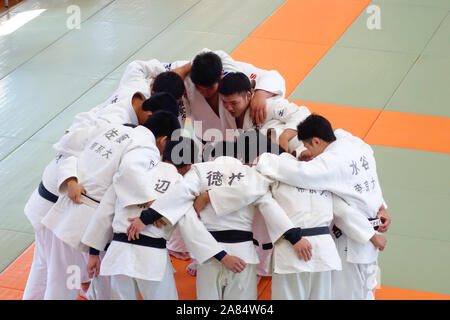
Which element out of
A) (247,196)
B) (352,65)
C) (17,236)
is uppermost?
(247,196)

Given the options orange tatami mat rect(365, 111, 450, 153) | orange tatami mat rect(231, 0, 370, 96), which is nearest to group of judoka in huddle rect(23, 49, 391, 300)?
orange tatami mat rect(365, 111, 450, 153)

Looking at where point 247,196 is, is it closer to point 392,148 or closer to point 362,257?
point 362,257

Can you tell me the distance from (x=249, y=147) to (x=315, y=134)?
16.4 inches

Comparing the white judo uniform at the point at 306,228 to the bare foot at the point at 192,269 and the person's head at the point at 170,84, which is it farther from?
the person's head at the point at 170,84

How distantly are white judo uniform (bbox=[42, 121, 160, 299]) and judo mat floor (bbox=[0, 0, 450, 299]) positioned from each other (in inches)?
30.5

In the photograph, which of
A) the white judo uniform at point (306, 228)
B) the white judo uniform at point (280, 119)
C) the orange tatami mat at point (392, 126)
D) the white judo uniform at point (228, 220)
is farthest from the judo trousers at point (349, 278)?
the orange tatami mat at point (392, 126)

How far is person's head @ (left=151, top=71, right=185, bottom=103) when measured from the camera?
498 cm

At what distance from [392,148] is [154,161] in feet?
9.81

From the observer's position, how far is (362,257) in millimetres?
4137

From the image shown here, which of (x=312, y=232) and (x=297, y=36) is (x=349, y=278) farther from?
(x=297, y=36)

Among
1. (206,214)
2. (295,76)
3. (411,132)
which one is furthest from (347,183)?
(295,76)

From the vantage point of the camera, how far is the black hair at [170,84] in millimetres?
4980

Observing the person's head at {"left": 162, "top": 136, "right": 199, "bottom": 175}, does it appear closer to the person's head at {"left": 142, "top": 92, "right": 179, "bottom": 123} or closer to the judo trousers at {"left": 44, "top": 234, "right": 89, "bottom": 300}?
the person's head at {"left": 142, "top": 92, "right": 179, "bottom": 123}
